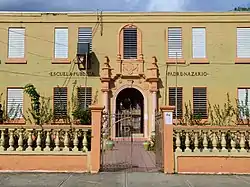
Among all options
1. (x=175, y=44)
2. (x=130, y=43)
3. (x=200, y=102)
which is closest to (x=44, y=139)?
(x=130, y=43)

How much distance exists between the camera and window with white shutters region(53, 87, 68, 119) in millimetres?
23828

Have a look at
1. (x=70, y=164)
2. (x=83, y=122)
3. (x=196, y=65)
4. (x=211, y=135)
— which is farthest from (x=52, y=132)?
(x=196, y=65)

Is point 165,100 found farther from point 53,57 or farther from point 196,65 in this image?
point 53,57

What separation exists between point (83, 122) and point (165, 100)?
505cm

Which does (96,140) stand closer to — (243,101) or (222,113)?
(222,113)

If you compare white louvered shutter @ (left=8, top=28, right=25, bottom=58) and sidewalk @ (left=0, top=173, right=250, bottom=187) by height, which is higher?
white louvered shutter @ (left=8, top=28, right=25, bottom=58)

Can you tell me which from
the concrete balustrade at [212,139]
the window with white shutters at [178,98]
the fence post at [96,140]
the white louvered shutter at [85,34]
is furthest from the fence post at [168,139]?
the white louvered shutter at [85,34]

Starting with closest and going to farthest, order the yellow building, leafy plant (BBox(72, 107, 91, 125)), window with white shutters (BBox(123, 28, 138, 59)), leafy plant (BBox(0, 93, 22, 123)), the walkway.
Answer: the walkway → leafy plant (BBox(72, 107, 91, 125)) → leafy plant (BBox(0, 93, 22, 123)) → the yellow building → window with white shutters (BBox(123, 28, 138, 59))

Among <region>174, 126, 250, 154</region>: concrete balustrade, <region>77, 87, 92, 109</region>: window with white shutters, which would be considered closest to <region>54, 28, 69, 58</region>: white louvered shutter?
<region>77, 87, 92, 109</region>: window with white shutters

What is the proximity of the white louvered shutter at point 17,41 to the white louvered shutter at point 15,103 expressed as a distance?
2.16 meters

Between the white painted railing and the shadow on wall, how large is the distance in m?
11.7

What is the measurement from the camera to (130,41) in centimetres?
2431

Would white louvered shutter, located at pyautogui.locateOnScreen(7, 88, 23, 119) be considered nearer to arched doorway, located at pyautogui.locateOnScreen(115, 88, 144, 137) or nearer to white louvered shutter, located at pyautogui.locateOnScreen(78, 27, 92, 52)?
white louvered shutter, located at pyautogui.locateOnScreen(78, 27, 92, 52)

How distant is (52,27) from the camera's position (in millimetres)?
24234
